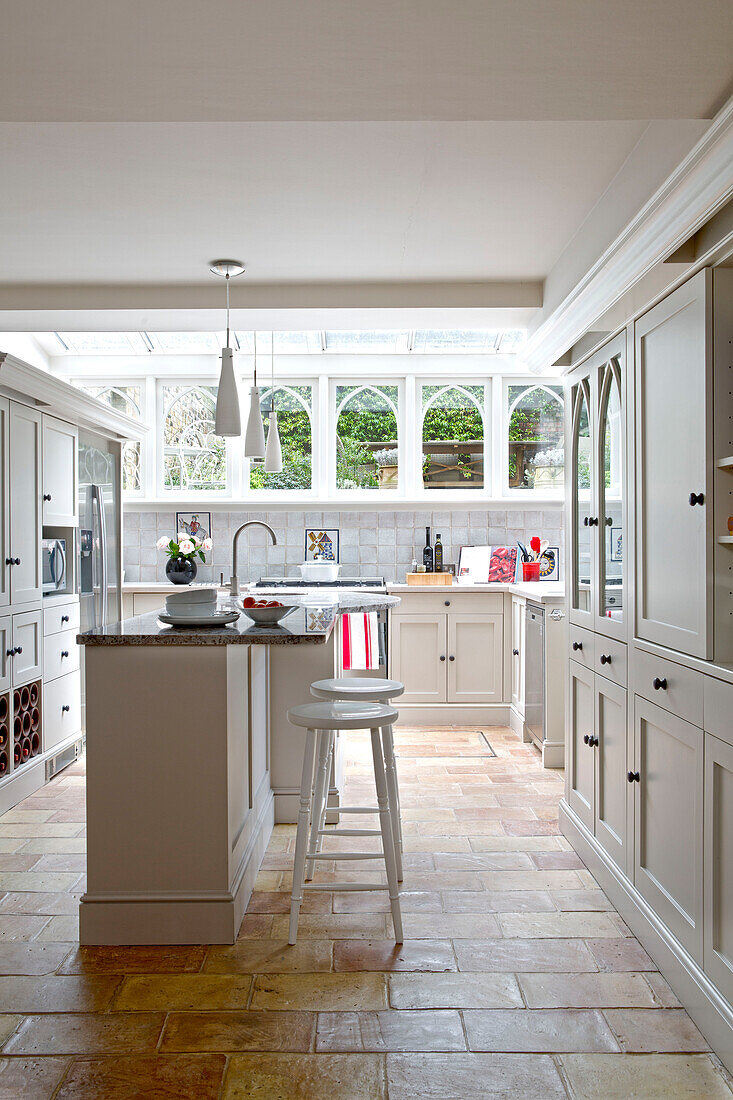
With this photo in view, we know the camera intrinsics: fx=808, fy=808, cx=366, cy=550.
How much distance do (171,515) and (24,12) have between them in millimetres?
4810

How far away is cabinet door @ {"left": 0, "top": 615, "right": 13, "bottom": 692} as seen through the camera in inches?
145

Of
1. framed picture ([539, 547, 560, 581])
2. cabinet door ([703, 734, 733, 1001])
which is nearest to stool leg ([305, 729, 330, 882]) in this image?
cabinet door ([703, 734, 733, 1001])

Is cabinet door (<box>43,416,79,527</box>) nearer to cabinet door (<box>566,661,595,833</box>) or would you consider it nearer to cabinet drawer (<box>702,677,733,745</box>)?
cabinet door (<box>566,661,595,833</box>)

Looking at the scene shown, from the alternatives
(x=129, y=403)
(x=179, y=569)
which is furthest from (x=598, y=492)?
(x=129, y=403)

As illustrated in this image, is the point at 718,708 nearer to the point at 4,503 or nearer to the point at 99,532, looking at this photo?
the point at 4,503

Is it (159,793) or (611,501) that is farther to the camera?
(611,501)

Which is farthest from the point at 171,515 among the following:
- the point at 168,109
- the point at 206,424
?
the point at 168,109

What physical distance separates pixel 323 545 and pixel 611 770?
357cm

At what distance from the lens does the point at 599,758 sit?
2.92 m

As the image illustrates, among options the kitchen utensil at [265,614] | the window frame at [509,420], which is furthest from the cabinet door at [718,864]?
the window frame at [509,420]

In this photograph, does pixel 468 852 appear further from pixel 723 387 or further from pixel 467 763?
pixel 723 387

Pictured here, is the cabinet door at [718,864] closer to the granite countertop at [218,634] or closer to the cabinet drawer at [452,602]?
the granite countertop at [218,634]

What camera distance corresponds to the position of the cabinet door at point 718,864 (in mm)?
1848

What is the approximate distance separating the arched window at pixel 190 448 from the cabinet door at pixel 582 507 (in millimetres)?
3354
